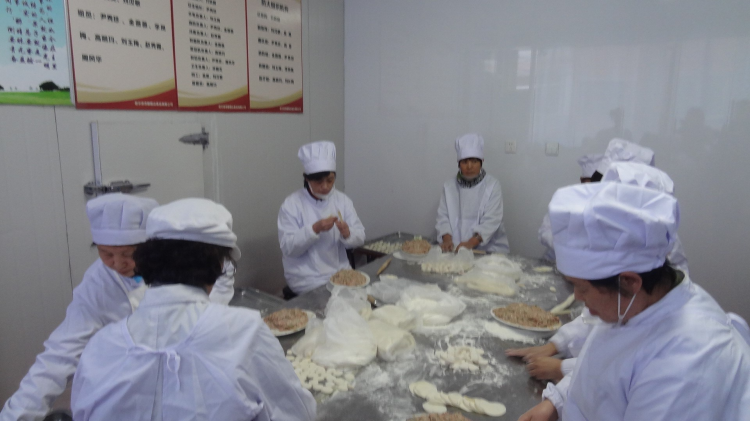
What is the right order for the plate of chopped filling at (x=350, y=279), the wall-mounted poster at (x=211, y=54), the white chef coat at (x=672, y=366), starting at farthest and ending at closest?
the wall-mounted poster at (x=211, y=54)
the plate of chopped filling at (x=350, y=279)
the white chef coat at (x=672, y=366)

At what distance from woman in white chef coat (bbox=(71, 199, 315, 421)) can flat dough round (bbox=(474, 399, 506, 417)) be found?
47 centimetres

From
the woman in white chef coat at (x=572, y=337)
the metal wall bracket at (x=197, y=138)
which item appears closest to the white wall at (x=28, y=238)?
the metal wall bracket at (x=197, y=138)

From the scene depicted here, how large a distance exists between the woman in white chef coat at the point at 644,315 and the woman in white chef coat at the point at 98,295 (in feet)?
4.17

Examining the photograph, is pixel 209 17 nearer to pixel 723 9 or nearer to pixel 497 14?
pixel 497 14

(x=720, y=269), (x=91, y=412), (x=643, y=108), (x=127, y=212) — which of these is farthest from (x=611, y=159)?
(x=91, y=412)

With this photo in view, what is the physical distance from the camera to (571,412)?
1.16m

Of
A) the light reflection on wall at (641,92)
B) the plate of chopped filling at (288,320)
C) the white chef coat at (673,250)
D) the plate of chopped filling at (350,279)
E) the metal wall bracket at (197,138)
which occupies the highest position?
the light reflection on wall at (641,92)

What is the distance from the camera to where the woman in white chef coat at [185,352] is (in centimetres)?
99

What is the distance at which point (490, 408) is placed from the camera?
1.25m

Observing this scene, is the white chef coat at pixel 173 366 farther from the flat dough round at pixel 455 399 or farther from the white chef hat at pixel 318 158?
the white chef hat at pixel 318 158

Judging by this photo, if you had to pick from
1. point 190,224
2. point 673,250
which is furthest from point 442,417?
point 673,250

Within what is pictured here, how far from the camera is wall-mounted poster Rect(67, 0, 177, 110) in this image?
2.25 metres

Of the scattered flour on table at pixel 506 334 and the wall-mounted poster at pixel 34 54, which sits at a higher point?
the wall-mounted poster at pixel 34 54

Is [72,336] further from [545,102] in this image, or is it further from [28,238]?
[545,102]
